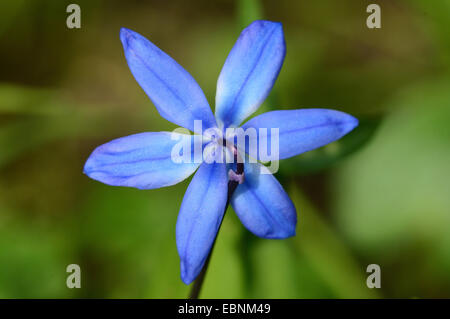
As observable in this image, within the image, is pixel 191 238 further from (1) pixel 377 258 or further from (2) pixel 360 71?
(2) pixel 360 71

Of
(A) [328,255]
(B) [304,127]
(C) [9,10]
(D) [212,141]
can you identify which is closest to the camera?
(B) [304,127]

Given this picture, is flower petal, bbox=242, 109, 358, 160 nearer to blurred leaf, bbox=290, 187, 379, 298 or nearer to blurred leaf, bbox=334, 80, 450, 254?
blurred leaf, bbox=290, 187, 379, 298

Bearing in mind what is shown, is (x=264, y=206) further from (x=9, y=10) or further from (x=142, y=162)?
(x=9, y=10)

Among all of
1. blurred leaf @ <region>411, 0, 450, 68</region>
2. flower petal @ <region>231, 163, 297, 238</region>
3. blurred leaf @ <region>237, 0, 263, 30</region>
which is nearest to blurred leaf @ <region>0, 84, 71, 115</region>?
blurred leaf @ <region>237, 0, 263, 30</region>

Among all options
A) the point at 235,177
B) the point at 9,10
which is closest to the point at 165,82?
the point at 235,177
